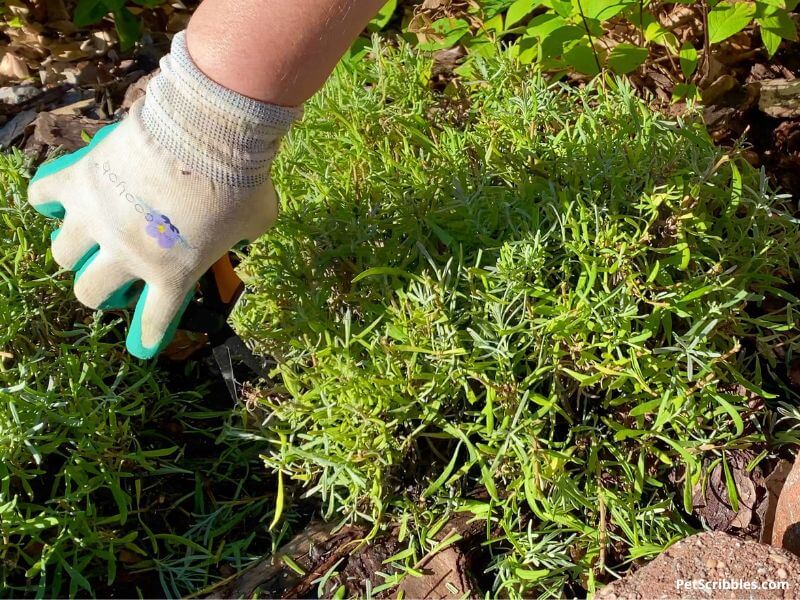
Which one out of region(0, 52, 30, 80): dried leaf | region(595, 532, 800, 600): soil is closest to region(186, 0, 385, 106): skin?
region(595, 532, 800, 600): soil

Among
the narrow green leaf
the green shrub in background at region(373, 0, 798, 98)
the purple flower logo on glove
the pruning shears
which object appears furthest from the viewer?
the narrow green leaf

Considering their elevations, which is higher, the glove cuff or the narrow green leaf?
the glove cuff

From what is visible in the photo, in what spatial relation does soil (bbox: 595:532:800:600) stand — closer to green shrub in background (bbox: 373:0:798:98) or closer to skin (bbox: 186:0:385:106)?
skin (bbox: 186:0:385:106)

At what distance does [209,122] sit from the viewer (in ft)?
4.00

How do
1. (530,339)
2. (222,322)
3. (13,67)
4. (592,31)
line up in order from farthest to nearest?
(13,67), (592,31), (222,322), (530,339)

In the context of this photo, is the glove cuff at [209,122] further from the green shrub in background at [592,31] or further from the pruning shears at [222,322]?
the green shrub in background at [592,31]

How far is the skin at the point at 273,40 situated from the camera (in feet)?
3.75

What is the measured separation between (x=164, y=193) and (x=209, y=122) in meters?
0.15

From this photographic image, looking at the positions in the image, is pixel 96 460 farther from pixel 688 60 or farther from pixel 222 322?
pixel 688 60

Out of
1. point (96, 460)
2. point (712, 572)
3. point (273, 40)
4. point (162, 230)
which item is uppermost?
point (273, 40)

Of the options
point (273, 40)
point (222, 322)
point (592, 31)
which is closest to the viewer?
point (273, 40)

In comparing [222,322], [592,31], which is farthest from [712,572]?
[592,31]

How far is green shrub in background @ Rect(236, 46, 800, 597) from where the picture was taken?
4.59 feet

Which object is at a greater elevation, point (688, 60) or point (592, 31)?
point (592, 31)
